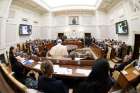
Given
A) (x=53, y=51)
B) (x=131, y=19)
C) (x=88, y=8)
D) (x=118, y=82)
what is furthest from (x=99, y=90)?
(x=88, y=8)

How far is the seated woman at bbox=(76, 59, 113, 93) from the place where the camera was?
100 inches

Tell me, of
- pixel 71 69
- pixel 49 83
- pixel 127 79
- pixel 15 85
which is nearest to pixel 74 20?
pixel 71 69

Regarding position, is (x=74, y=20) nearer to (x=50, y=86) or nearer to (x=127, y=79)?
(x=127, y=79)

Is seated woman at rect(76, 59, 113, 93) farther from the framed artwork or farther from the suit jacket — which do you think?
the framed artwork

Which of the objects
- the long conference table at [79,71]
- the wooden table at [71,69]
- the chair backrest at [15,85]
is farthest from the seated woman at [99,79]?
the chair backrest at [15,85]

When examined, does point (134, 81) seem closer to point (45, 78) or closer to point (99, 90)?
point (99, 90)

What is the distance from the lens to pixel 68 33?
1744 cm

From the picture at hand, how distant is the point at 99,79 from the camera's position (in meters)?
2.61

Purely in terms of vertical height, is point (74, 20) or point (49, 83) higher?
point (74, 20)

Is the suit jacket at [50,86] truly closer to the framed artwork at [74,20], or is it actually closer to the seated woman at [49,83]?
the seated woman at [49,83]

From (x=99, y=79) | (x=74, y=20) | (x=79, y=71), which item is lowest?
(x=79, y=71)

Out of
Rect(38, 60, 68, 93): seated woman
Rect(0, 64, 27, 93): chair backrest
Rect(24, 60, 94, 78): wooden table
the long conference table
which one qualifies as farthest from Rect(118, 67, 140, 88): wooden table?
Rect(0, 64, 27, 93): chair backrest

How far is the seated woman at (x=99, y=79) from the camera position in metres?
2.55

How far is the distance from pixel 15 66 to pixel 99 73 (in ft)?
7.36
